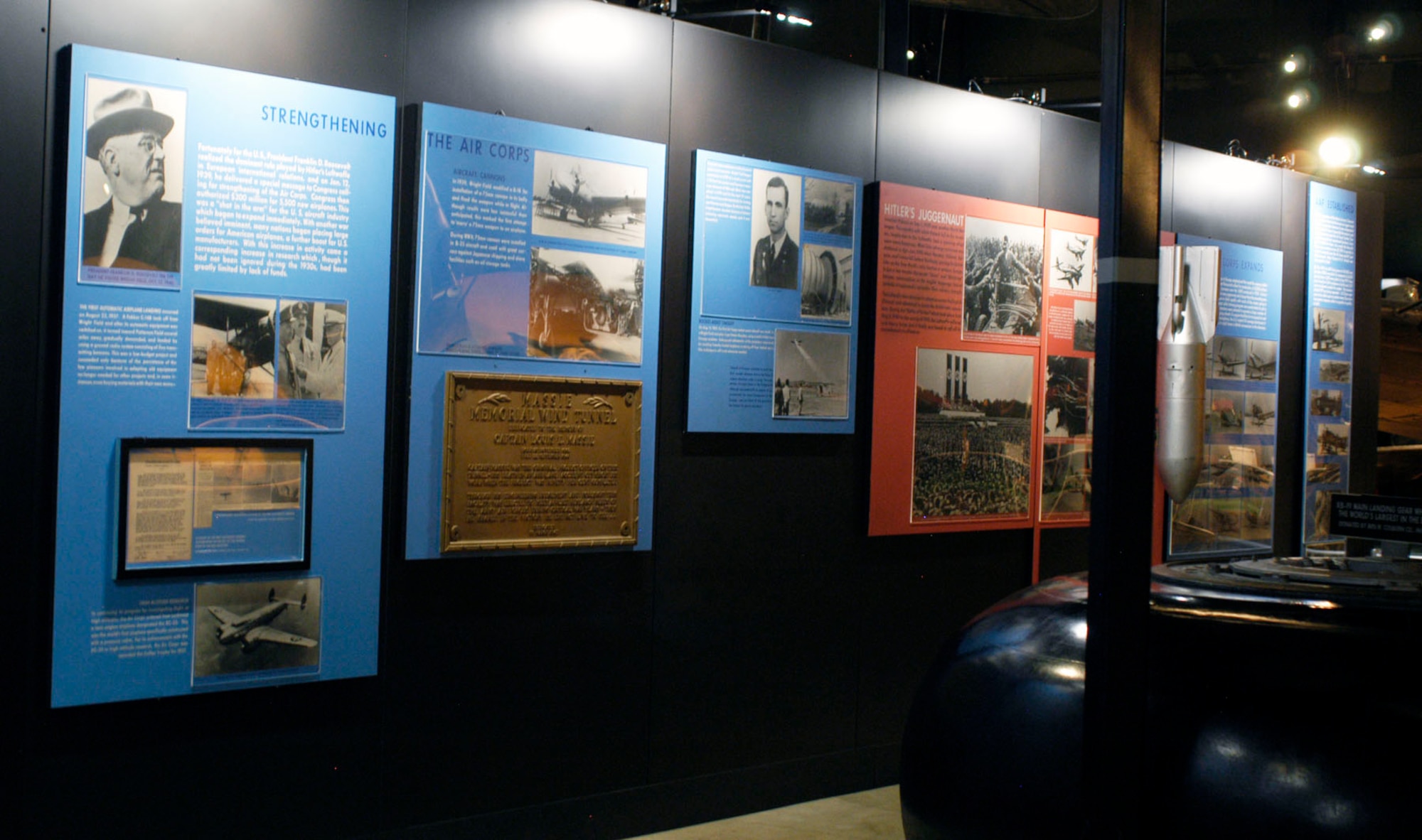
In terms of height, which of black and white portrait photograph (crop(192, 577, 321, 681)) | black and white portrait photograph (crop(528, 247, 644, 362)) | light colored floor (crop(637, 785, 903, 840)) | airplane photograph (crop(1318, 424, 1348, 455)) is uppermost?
black and white portrait photograph (crop(528, 247, 644, 362))

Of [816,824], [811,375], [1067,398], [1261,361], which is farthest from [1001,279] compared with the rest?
[816,824]

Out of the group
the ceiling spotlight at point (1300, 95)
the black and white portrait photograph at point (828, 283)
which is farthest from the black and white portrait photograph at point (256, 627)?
the ceiling spotlight at point (1300, 95)

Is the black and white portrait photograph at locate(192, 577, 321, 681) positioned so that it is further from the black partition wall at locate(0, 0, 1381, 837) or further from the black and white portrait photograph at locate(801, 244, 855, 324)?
the black and white portrait photograph at locate(801, 244, 855, 324)

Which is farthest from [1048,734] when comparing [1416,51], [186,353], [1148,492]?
[1416,51]

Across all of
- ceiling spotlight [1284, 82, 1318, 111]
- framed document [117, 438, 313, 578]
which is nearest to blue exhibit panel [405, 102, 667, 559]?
framed document [117, 438, 313, 578]

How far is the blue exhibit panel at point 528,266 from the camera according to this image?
424 cm

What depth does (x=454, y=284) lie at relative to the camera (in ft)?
14.1

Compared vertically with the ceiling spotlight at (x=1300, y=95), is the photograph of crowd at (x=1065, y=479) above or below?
below

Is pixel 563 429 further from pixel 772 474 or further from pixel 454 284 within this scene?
pixel 772 474

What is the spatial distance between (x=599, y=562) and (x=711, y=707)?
0.97 m

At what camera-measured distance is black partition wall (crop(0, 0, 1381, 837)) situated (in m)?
3.59

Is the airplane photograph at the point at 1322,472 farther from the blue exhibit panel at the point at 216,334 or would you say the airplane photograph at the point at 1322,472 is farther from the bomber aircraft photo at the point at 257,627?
the bomber aircraft photo at the point at 257,627

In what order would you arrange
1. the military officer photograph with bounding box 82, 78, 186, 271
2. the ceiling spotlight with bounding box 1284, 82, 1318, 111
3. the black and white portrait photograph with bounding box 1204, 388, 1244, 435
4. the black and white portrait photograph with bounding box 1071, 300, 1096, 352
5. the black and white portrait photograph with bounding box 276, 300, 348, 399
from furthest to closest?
the ceiling spotlight with bounding box 1284, 82, 1318, 111 < the black and white portrait photograph with bounding box 1204, 388, 1244, 435 < the black and white portrait photograph with bounding box 1071, 300, 1096, 352 < the black and white portrait photograph with bounding box 276, 300, 348, 399 < the military officer photograph with bounding box 82, 78, 186, 271

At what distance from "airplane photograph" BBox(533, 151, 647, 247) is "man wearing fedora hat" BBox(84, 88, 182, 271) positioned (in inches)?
55.9
